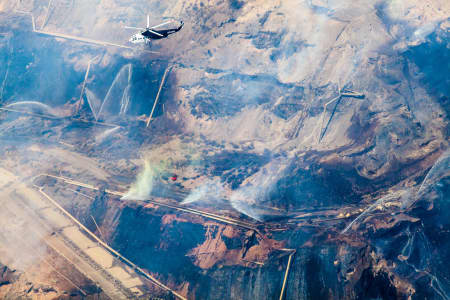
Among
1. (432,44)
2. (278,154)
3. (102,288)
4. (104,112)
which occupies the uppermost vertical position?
(432,44)

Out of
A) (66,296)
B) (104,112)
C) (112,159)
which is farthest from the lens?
(104,112)

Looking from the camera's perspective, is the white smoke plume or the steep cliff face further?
the white smoke plume

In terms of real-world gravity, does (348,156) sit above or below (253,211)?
above

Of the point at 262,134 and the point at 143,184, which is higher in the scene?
the point at 262,134

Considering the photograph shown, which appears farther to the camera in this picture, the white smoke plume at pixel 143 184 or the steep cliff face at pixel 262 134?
the white smoke plume at pixel 143 184

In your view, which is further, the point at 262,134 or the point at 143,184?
the point at 262,134

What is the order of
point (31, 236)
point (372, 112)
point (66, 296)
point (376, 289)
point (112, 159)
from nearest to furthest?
point (376, 289)
point (66, 296)
point (31, 236)
point (372, 112)
point (112, 159)

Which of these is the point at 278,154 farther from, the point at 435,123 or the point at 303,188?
the point at 435,123

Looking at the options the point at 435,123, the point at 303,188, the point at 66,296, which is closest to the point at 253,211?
the point at 303,188
